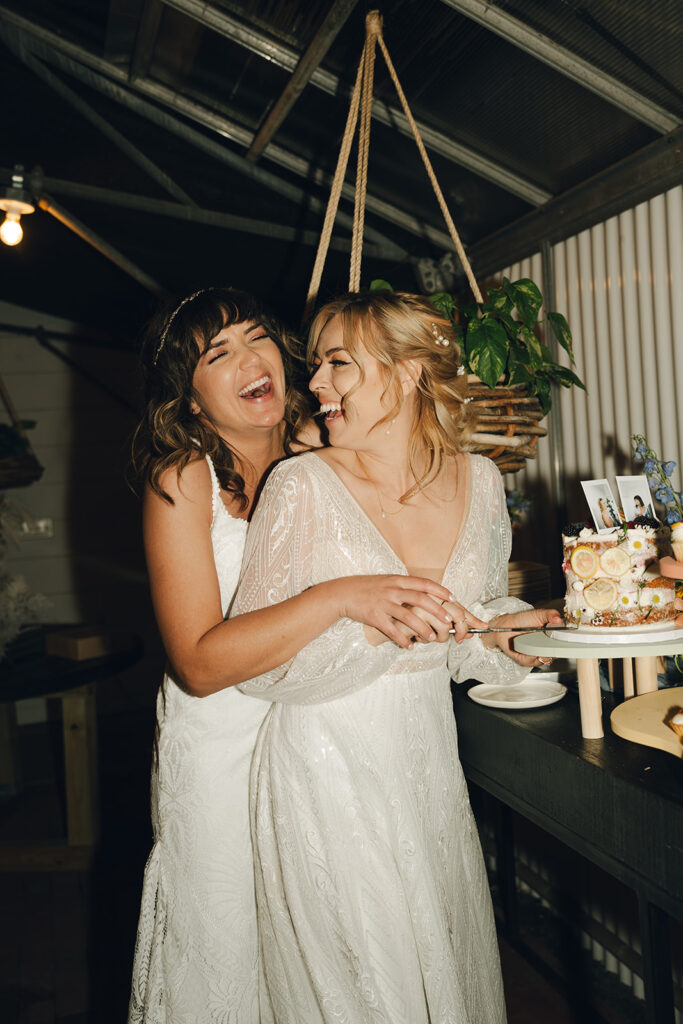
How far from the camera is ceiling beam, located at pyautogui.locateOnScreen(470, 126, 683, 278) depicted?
2094 mm

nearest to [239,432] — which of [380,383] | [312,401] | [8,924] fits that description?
A: [312,401]

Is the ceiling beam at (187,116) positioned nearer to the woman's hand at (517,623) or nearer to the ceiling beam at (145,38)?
the ceiling beam at (145,38)

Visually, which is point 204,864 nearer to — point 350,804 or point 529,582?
point 350,804

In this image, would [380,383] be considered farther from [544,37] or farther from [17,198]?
[17,198]

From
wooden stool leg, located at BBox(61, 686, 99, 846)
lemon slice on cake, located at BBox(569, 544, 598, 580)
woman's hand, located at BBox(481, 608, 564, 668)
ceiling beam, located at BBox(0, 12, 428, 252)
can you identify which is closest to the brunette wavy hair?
woman's hand, located at BBox(481, 608, 564, 668)

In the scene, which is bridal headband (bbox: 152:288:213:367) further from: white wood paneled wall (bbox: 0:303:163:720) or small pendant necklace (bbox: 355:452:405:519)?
white wood paneled wall (bbox: 0:303:163:720)

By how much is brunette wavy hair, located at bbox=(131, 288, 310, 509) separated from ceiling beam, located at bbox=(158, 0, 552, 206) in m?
1.09

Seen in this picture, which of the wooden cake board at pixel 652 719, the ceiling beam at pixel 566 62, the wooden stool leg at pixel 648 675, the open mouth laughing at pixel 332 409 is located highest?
the ceiling beam at pixel 566 62

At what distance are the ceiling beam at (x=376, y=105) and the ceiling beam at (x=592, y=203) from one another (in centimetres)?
10

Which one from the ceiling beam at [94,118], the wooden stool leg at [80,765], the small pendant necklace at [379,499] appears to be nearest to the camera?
the small pendant necklace at [379,499]

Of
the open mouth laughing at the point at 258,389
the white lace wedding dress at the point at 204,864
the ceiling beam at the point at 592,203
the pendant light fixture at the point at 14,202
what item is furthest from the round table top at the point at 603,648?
the pendant light fixture at the point at 14,202

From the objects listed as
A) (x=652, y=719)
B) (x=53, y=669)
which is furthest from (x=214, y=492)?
(x=53, y=669)

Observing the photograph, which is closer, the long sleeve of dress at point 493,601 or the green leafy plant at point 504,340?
the long sleeve of dress at point 493,601

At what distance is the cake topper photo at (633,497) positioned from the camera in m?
1.59
